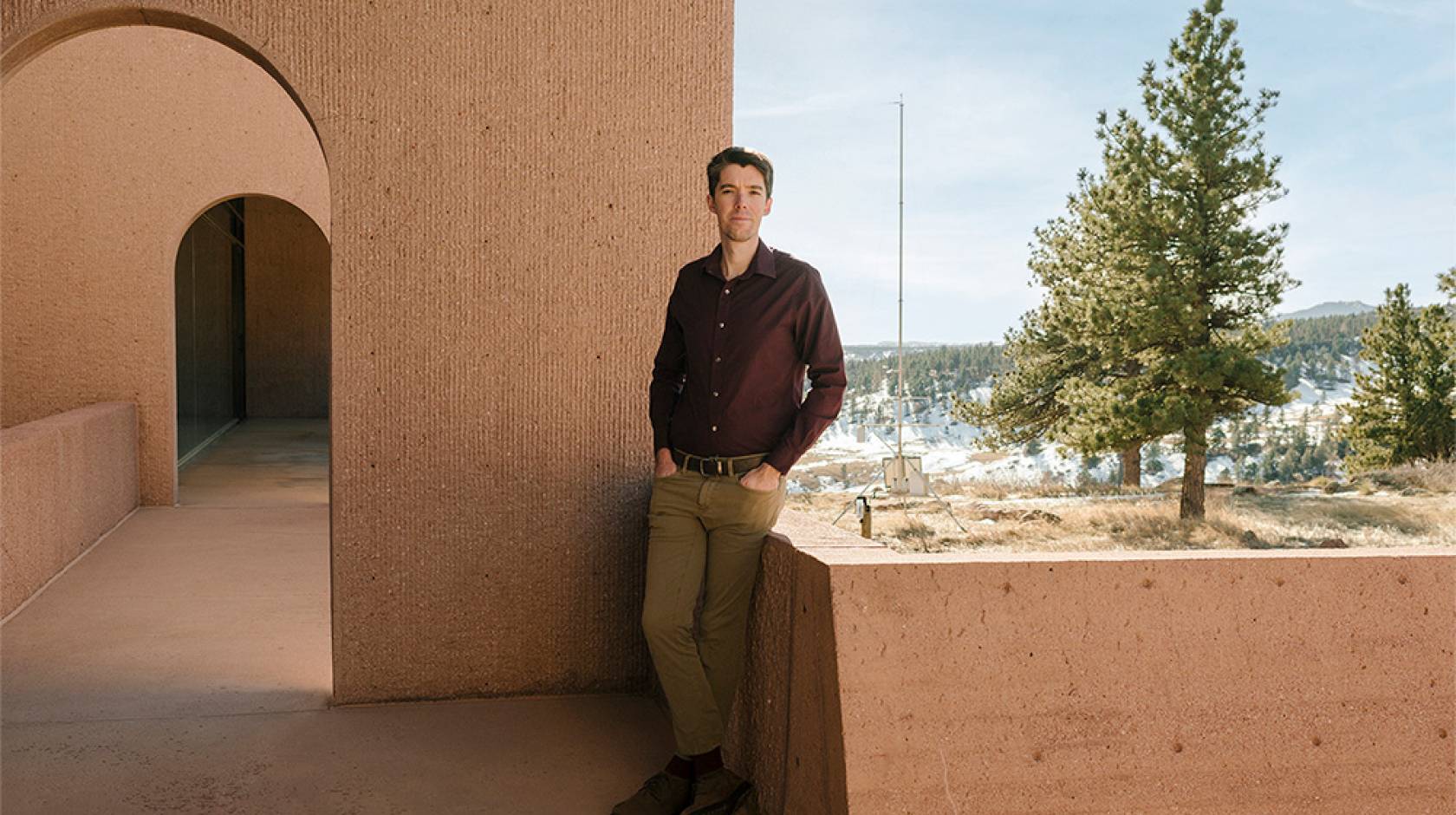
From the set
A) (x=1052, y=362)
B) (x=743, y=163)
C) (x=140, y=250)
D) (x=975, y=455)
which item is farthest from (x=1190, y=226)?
(x=743, y=163)

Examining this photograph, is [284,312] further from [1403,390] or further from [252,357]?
[1403,390]

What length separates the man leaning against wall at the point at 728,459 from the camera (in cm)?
271

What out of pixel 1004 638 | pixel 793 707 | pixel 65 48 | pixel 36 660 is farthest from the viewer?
pixel 65 48

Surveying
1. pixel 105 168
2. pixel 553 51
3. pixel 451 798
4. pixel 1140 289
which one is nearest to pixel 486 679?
pixel 451 798

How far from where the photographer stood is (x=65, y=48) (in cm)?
732

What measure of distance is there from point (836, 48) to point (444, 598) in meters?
124

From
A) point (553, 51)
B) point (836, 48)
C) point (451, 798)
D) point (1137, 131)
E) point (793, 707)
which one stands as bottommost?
point (451, 798)

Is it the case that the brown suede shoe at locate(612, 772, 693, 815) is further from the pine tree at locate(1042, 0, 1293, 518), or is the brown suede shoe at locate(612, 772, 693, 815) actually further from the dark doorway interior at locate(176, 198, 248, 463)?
the pine tree at locate(1042, 0, 1293, 518)

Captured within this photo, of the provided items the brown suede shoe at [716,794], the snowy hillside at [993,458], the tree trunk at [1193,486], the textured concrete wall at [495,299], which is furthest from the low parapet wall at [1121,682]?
the snowy hillside at [993,458]

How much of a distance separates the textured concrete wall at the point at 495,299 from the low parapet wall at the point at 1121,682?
3.99 ft

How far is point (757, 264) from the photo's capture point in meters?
2.76

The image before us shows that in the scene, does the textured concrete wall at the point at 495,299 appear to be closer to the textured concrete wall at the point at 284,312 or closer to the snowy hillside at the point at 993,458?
the textured concrete wall at the point at 284,312

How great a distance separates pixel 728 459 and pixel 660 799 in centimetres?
77

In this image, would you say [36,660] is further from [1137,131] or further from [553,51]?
[1137,131]
